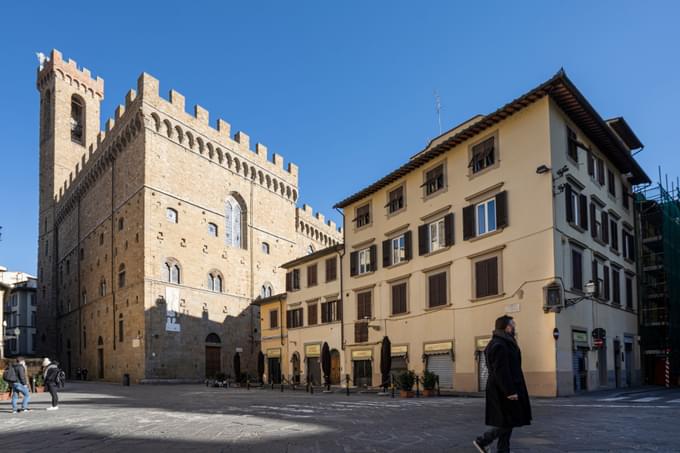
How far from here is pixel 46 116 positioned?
66688mm

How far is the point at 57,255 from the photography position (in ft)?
212

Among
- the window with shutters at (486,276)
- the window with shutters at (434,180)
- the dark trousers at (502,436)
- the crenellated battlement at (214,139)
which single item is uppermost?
the crenellated battlement at (214,139)

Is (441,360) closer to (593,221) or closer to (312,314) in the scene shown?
(593,221)

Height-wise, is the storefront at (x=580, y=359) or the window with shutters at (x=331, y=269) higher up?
the window with shutters at (x=331, y=269)

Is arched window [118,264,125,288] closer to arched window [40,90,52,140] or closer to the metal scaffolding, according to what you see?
arched window [40,90,52,140]

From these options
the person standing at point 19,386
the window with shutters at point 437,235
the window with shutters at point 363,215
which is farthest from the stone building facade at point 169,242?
the person standing at point 19,386

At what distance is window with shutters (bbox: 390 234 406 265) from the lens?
2841 cm

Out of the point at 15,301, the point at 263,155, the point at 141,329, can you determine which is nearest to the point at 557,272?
the point at 141,329

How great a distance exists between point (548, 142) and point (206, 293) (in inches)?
1204

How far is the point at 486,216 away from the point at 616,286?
25.1ft

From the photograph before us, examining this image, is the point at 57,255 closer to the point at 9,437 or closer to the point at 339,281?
the point at 339,281

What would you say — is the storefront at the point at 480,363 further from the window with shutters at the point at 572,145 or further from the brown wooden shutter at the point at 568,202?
the window with shutters at the point at 572,145

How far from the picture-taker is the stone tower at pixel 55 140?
Result: 64.0 meters

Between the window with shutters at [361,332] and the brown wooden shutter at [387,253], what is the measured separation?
3.56 m
